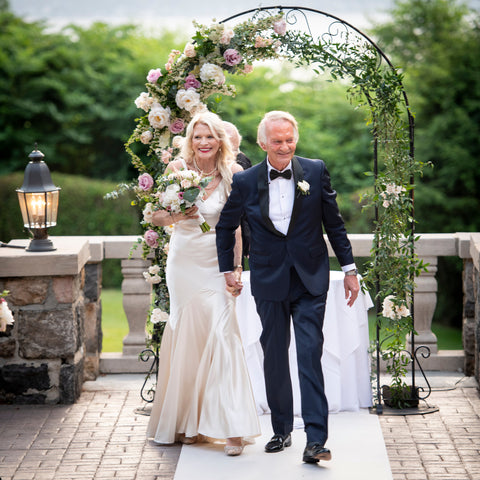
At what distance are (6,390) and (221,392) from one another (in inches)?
79.6

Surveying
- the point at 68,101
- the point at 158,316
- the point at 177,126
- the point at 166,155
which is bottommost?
the point at 158,316

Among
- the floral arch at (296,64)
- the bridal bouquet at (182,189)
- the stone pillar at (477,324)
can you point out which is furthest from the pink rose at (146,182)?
the stone pillar at (477,324)

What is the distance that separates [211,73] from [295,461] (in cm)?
265

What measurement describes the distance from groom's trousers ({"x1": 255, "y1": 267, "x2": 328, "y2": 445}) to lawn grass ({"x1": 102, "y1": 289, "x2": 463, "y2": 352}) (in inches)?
223

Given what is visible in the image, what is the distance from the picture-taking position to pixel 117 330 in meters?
11.9

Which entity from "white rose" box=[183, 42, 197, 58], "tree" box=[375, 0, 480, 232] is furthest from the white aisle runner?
"tree" box=[375, 0, 480, 232]

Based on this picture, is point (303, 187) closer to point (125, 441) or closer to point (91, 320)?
point (125, 441)

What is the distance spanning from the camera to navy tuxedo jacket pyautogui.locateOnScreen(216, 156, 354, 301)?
4512 millimetres

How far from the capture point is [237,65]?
5.60m

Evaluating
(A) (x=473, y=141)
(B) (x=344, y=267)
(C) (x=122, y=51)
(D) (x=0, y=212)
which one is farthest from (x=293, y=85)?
(B) (x=344, y=267)

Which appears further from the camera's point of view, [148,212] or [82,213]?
[82,213]

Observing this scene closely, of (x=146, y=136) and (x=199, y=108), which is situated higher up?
(x=199, y=108)

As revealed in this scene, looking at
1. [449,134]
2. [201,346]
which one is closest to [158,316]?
[201,346]

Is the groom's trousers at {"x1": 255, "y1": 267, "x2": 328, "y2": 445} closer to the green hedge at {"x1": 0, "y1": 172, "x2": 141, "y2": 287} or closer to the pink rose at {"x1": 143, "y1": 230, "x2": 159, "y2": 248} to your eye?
the pink rose at {"x1": 143, "y1": 230, "x2": 159, "y2": 248}
